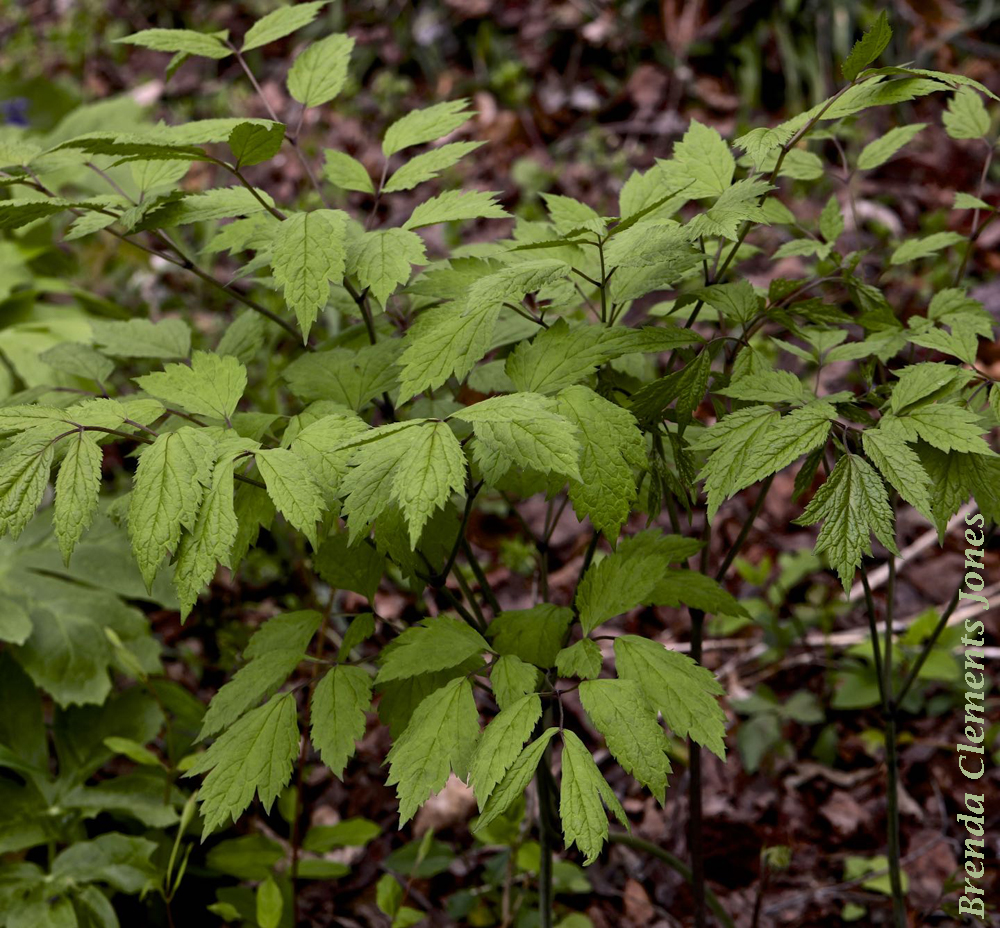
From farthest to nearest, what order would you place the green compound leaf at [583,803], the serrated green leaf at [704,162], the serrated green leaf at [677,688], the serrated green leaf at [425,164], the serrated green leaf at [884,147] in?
the serrated green leaf at [884,147], the serrated green leaf at [425,164], the serrated green leaf at [704,162], the serrated green leaf at [677,688], the green compound leaf at [583,803]

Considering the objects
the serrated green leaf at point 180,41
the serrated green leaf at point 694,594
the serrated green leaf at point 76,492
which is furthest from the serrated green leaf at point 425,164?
the serrated green leaf at point 694,594

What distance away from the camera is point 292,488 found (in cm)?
110

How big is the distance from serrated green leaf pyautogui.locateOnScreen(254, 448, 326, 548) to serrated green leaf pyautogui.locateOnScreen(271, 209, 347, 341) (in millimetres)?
169

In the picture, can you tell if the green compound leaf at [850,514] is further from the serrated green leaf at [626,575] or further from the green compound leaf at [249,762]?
the green compound leaf at [249,762]

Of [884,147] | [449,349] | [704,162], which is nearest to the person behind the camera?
[449,349]

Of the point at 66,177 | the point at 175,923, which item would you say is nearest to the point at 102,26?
the point at 66,177

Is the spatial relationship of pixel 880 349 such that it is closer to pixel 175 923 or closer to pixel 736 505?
pixel 736 505

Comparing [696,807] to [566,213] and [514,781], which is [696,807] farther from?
[566,213]

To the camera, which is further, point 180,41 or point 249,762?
point 180,41

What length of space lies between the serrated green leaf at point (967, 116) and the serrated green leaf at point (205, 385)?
3.79ft

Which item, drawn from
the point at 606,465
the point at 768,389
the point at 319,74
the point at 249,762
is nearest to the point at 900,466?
the point at 768,389

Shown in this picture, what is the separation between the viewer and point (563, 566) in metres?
2.97

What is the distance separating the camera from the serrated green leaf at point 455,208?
1.30 metres

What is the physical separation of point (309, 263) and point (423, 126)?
0.40 metres
